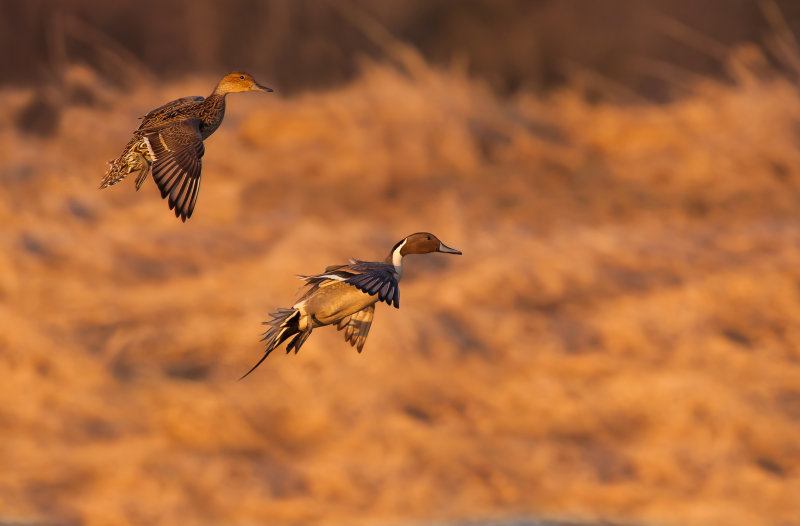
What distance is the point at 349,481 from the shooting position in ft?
52.4

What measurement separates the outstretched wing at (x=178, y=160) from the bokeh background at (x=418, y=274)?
1207 centimetres

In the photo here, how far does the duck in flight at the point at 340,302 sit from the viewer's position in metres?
3.68

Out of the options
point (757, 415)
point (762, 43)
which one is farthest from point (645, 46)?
point (757, 415)

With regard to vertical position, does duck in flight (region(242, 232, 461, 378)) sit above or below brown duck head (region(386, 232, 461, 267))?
below

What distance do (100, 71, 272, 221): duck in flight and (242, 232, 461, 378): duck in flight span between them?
0.43 m

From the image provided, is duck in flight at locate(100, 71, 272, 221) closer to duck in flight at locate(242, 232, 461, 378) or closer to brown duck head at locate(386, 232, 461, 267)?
duck in flight at locate(242, 232, 461, 378)

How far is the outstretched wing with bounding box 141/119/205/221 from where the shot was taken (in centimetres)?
332

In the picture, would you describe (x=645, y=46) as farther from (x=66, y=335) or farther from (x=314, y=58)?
(x=66, y=335)

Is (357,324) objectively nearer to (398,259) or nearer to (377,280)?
(398,259)

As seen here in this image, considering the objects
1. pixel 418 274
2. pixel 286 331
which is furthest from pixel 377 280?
pixel 418 274

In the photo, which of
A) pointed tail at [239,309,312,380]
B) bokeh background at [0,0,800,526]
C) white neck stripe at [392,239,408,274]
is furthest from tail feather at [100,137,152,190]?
bokeh background at [0,0,800,526]

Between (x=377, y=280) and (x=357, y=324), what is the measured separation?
62 centimetres

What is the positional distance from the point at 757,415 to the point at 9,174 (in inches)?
364

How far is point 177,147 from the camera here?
142 inches
